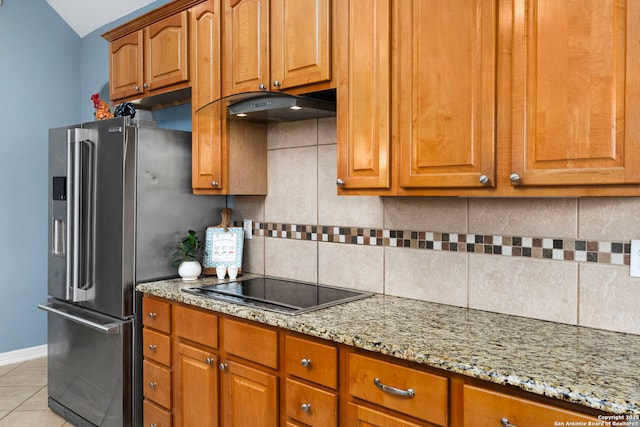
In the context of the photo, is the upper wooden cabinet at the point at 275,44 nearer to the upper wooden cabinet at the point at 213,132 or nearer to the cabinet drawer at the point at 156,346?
the upper wooden cabinet at the point at 213,132

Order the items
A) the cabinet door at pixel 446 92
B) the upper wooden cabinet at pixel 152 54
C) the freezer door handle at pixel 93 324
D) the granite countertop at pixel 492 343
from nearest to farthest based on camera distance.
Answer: the granite countertop at pixel 492 343 < the cabinet door at pixel 446 92 < the freezer door handle at pixel 93 324 < the upper wooden cabinet at pixel 152 54

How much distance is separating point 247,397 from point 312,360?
0.45 metres

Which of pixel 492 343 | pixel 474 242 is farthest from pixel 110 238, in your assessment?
pixel 492 343

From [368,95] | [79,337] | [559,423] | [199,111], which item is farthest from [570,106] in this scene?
[79,337]

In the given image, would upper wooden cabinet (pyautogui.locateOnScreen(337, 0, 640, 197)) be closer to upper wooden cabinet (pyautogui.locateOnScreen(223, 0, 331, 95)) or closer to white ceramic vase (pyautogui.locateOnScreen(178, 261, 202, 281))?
upper wooden cabinet (pyautogui.locateOnScreen(223, 0, 331, 95))

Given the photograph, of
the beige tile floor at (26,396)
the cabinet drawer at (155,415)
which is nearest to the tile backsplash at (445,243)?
the cabinet drawer at (155,415)

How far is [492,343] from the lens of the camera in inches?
61.3

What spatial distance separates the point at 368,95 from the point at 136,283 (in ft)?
5.15

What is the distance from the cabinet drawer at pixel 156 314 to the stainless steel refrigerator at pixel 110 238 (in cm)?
7

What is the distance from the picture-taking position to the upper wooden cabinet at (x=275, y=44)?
2.12 meters

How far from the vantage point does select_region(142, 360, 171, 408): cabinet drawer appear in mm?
2469

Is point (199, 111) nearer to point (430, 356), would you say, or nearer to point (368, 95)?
point (368, 95)

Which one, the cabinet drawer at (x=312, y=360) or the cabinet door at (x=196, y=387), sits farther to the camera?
the cabinet door at (x=196, y=387)

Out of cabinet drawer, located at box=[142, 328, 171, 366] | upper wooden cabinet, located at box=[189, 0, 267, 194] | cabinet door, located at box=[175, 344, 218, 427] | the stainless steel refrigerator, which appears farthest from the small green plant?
cabinet door, located at box=[175, 344, 218, 427]
